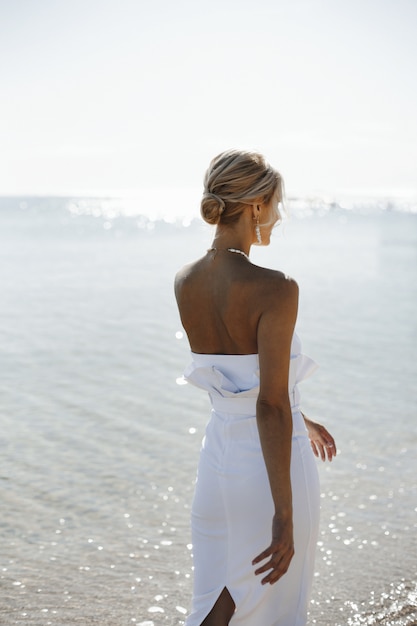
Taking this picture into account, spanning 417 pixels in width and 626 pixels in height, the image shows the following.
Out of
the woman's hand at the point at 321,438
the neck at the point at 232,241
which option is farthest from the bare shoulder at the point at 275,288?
the woman's hand at the point at 321,438

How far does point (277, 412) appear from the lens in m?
2.45

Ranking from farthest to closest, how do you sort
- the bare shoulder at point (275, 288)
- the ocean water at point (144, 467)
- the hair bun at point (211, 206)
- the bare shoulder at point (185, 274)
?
1. the ocean water at point (144, 467)
2. the bare shoulder at point (185, 274)
3. the hair bun at point (211, 206)
4. the bare shoulder at point (275, 288)

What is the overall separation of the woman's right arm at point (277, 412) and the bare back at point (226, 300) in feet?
0.04

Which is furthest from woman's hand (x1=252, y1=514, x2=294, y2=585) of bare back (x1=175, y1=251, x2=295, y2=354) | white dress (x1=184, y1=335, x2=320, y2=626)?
bare back (x1=175, y1=251, x2=295, y2=354)

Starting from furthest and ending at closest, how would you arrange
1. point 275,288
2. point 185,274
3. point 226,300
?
1. point 185,274
2. point 226,300
3. point 275,288

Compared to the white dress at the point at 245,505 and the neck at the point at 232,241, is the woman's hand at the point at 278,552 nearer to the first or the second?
the white dress at the point at 245,505

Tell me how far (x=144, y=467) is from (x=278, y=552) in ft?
14.8

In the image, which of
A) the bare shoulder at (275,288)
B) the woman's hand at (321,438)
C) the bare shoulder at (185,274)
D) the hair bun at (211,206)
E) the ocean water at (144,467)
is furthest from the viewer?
the ocean water at (144,467)

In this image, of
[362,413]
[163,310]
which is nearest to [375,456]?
[362,413]

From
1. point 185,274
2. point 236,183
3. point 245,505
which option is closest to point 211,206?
point 236,183

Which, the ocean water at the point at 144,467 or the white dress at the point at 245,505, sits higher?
the white dress at the point at 245,505

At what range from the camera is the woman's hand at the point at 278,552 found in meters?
2.43

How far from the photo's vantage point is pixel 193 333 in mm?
2727

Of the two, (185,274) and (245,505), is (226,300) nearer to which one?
(185,274)
